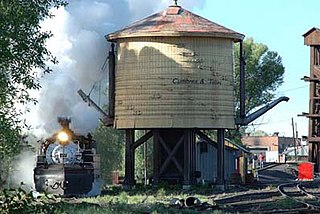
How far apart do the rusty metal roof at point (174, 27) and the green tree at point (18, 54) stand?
12851 mm

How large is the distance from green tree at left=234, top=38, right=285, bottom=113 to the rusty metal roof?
33.9 m

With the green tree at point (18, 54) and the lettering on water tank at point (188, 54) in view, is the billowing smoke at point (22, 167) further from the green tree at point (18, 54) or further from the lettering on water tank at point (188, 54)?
the green tree at point (18, 54)

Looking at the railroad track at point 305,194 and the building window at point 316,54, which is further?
the building window at point 316,54

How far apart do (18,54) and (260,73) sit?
52.2 meters

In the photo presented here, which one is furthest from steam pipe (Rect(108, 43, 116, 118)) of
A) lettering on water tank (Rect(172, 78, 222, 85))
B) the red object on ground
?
the red object on ground

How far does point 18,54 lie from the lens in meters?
20.3

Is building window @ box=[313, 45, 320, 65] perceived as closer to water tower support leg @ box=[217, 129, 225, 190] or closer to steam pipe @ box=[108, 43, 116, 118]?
water tower support leg @ box=[217, 129, 225, 190]

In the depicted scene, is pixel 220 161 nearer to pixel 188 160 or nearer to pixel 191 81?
pixel 188 160

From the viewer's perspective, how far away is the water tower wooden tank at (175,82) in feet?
112

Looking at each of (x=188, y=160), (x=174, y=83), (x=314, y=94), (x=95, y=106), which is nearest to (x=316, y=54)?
(x=314, y=94)


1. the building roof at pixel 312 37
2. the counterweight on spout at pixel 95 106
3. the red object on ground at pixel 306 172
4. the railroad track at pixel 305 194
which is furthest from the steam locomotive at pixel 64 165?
the building roof at pixel 312 37

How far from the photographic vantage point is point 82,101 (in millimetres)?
34781

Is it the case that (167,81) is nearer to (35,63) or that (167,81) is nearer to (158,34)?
(158,34)

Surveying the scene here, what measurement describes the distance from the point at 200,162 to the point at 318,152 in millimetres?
8325
